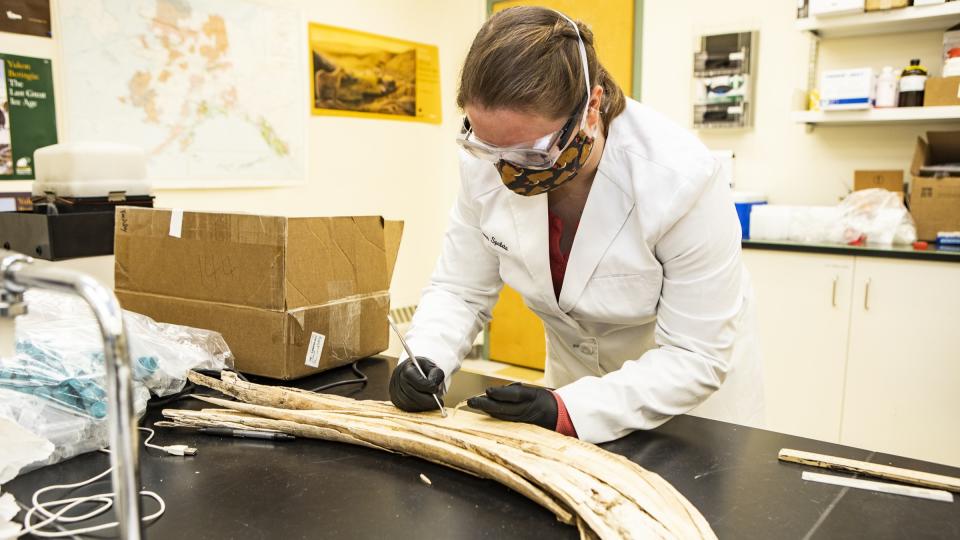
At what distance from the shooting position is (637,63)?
12.4 feet

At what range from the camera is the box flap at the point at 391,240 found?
5.41 feet

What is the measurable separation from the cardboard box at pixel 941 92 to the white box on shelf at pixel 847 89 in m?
0.21

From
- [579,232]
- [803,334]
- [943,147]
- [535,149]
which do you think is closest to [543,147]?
[535,149]

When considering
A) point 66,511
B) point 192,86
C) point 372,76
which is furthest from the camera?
point 372,76

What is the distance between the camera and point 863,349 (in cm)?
274

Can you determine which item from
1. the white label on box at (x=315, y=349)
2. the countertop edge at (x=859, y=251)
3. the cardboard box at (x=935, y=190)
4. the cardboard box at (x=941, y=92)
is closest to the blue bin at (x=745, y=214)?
the countertop edge at (x=859, y=251)

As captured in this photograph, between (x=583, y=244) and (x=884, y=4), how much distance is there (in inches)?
88.8

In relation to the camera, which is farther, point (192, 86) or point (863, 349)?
point (192, 86)

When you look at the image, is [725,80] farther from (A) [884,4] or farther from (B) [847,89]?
(A) [884,4]

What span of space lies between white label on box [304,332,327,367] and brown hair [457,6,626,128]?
598mm

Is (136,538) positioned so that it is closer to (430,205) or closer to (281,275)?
(281,275)

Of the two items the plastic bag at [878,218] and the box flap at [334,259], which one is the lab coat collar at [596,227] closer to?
the box flap at [334,259]

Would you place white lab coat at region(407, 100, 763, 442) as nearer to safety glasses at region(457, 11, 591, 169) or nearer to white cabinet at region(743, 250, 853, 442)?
safety glasses at region(457, 11, 591, 169)

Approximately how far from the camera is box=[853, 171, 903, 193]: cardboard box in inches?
120
